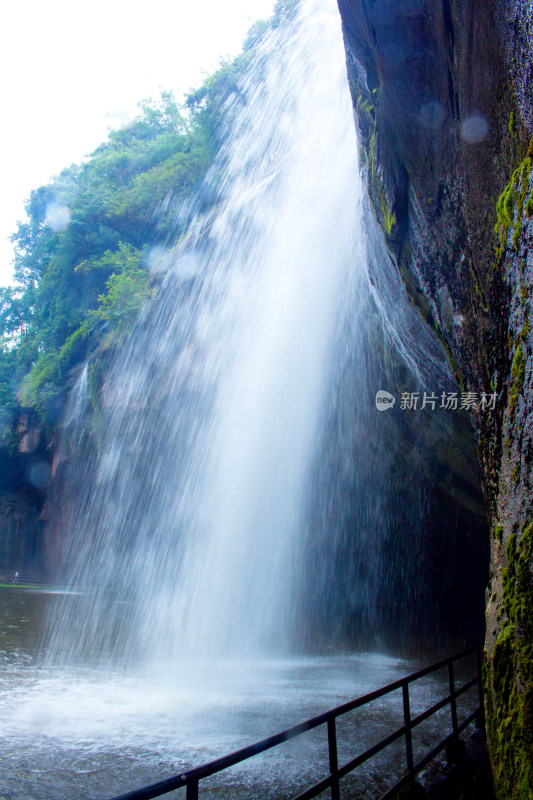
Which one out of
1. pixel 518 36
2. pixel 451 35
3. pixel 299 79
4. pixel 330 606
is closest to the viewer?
pixel 518 36

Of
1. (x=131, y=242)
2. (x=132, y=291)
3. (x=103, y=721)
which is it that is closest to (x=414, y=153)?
(x=103, y=721)

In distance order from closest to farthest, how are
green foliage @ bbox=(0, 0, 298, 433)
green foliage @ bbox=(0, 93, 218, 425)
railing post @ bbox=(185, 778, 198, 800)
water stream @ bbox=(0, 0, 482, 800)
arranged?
railing post @ bbox=(185, 778, 198, 800) < water stream @ bbox=(0, 0, 482, 800) < green foliage @ bbox=(0, 0, 298, 433) < green foliage @ bbox=(0, 93, 218, 425)

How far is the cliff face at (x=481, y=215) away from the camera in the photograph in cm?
254

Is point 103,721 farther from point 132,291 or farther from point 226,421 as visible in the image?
point 132,291

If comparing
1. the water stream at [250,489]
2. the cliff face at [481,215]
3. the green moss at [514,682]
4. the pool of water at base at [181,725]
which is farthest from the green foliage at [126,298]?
the green moss at [514,682]

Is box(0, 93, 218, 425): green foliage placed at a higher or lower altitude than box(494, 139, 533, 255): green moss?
higher

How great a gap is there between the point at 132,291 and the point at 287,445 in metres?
9.89

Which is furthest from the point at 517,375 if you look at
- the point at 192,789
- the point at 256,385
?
the point at 256,385

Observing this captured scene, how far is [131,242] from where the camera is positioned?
2472cm

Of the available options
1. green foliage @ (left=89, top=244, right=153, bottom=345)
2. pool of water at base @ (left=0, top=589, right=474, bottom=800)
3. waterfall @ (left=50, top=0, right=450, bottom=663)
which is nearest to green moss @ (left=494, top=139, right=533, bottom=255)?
waterfall @ (left=50, top=0, right=450, bottom=663)

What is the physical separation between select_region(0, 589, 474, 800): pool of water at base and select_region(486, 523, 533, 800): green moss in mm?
1696

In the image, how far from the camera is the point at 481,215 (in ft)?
12.0

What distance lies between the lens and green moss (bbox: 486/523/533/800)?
2201 mm

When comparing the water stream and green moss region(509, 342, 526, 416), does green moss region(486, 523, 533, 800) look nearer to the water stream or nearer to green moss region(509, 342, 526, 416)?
green moss region(509, 342, 526, 416)
